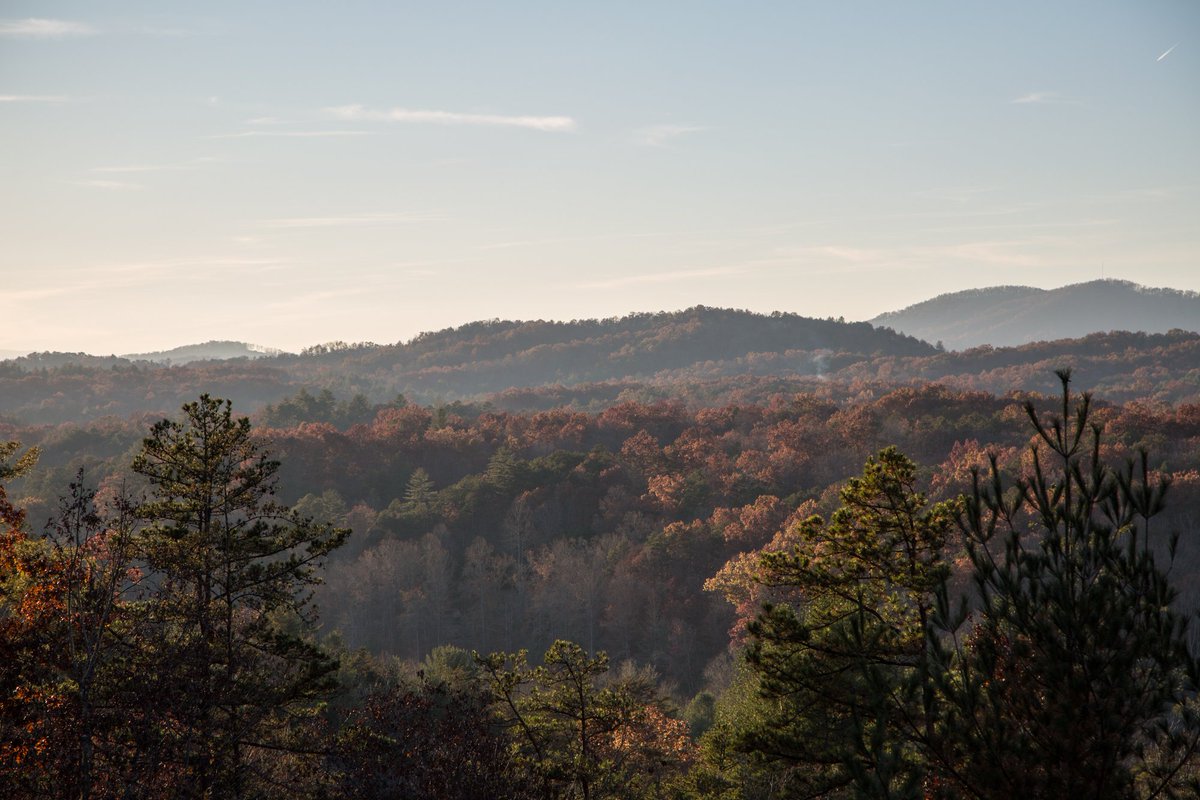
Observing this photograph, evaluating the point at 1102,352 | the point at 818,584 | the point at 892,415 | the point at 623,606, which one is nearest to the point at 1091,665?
the point at 818,584

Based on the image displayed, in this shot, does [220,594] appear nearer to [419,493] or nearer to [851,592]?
[851,592]

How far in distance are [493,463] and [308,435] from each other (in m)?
18.1

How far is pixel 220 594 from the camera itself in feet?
58.0

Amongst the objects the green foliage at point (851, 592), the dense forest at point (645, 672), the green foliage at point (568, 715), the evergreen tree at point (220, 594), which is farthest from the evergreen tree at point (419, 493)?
the green foliage at point (851, 592)

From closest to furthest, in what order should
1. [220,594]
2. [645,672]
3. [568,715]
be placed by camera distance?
[220,594] < [568,715] < [645,672]

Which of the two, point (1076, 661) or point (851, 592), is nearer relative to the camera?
point (1076, 661)

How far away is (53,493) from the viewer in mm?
67938

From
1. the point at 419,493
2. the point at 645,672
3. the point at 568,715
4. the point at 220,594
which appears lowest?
the point at 645,672

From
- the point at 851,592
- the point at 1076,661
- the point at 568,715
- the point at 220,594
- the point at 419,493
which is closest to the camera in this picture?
the point at 1076,661

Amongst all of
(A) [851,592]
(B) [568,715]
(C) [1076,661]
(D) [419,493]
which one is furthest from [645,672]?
(D) [419,493]

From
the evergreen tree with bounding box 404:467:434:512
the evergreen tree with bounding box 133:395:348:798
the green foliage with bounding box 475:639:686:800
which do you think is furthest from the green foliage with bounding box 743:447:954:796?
the evergreen tree with bounding box 404:467:434:512

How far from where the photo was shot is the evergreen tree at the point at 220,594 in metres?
15.2

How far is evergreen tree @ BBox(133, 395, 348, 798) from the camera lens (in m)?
15.2

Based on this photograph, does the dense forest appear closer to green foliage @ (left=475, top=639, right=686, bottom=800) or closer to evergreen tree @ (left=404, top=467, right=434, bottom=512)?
green foliage @ (left=475, top=639, right=686, bottom=800)
